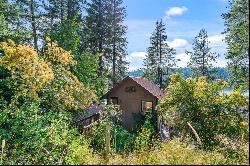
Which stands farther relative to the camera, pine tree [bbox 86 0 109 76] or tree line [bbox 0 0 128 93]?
pine tree [bbox 86 0 109 76]

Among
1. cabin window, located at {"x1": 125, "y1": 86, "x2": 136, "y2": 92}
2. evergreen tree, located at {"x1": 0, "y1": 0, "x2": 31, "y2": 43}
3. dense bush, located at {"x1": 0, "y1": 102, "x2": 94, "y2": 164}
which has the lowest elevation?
dense bush, located at {"x1": 0, "y1": 102, "x2": 94, "y2": 164}

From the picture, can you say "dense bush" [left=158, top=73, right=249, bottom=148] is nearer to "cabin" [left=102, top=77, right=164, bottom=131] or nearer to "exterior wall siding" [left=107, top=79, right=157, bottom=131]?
"cabin" [left=102, top=77, right=164, bottom=131]

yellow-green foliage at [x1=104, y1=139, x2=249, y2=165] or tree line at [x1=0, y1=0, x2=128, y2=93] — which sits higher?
tree line at [x1=0, y1=0, x2=128, y2=93]

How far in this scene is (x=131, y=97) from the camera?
34.6m

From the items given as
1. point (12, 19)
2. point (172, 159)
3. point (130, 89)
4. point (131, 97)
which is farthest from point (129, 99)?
point (172, 159)

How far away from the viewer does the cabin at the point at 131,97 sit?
34.1 m

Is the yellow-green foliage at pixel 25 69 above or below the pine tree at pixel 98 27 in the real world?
below

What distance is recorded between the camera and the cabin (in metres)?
34.1

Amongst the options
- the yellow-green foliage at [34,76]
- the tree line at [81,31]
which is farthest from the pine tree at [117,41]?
the yellow-green foliage at [34,76]

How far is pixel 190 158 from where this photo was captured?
329 inches

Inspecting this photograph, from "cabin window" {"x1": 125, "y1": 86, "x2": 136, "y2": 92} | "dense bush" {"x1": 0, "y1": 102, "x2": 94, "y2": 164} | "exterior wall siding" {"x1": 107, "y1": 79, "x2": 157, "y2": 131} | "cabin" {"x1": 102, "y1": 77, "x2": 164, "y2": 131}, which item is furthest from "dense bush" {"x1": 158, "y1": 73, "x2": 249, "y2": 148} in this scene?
"cabin window" {"x1": 125, "y1": 86, "x2": 136, "y2": 92}

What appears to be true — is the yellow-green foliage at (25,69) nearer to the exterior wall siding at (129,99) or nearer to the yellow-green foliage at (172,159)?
the yellow-green foliage at (172,159)

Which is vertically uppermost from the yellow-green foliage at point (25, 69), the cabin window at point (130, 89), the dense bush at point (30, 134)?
the yellow-green foliage at point (25, 69)

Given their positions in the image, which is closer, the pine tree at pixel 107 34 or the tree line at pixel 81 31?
the tree line at pixel 81 31
